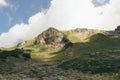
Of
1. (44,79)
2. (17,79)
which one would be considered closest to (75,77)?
(44,79)

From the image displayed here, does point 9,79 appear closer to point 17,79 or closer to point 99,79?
point 17,79

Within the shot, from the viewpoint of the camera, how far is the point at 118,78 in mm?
176125

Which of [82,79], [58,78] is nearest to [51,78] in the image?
[58,78]

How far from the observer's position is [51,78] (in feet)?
604

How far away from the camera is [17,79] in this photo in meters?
183

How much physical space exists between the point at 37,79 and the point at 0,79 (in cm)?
2063

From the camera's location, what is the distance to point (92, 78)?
183125mm

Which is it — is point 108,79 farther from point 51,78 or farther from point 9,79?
point 9,79

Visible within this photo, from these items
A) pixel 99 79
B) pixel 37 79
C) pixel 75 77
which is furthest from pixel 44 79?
pixel 99 79

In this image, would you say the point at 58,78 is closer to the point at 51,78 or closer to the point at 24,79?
the point at 51,78

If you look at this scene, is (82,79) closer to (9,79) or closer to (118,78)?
(118,78)

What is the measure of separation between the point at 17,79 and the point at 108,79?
50889 mm

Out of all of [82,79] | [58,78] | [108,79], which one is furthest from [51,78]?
[108,79]

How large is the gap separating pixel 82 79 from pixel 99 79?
9467mm
